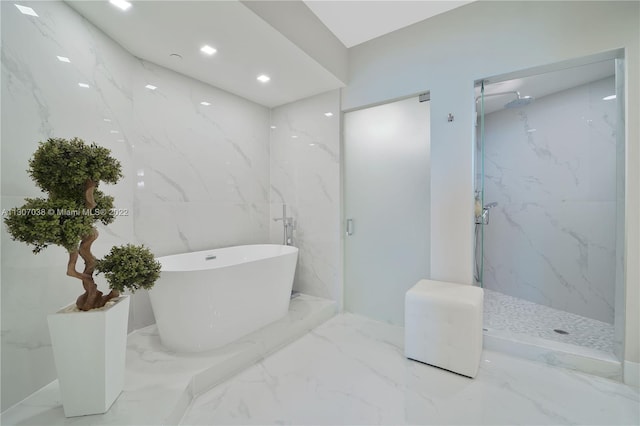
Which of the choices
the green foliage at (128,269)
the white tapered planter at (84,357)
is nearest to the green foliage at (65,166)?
the green foliage at (128,269)

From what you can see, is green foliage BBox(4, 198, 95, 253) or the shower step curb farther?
the shower step curb

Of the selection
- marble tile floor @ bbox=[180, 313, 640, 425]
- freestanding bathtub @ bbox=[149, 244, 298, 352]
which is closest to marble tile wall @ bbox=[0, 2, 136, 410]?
freestanding bathtub @ bbox=[149, 244, 298, 352]

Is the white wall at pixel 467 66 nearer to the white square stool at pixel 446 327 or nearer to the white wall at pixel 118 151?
the white square stool at pixel 446 327

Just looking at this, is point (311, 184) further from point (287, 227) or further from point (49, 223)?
point (49, 223)

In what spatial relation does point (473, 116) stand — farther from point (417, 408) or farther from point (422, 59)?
point (417, 408)

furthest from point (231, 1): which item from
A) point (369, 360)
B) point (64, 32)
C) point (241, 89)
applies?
point (369, 360)

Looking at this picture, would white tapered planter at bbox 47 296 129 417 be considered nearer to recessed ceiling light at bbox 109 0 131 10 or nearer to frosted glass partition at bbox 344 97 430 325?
recessed ceiling light at bbox 109 0 131 10

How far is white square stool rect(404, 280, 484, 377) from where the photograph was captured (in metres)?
1.81

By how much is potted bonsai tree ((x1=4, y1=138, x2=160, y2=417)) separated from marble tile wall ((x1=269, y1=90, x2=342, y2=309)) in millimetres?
1904

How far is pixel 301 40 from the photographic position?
2197 mm

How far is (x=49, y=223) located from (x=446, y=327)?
226cm

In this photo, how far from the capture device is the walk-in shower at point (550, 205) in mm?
2383

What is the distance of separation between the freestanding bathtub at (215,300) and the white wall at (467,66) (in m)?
1.41

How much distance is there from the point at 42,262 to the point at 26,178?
0.47 m
